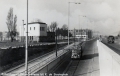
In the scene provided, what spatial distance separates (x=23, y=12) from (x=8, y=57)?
514 inches

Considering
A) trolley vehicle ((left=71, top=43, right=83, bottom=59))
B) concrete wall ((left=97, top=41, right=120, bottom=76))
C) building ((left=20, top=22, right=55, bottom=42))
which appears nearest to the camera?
concrete wall ((left=97, top=41, right=120, bottom=76))

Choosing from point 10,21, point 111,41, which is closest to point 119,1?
point 10,21

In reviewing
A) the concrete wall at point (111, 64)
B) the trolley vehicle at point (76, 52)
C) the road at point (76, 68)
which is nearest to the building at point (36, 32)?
the trolley vehicle at point (76, 52)

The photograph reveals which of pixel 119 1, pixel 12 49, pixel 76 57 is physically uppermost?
pixel 119 1

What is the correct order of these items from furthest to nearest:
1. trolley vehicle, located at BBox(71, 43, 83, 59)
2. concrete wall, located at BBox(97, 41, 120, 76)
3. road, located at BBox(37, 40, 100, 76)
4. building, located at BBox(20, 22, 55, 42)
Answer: building, located at BBox(20, 22, 55, 42) → trolley vehicle, located at BBox(71, 43, 83, 59) → road, located at BBox(37, 40, 100, 76) → concrete wall, located at BBox(97, 41, 120, 76)

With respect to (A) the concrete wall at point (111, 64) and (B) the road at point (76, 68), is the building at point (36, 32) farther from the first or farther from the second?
(A) the concrete wall at point (111, 64)

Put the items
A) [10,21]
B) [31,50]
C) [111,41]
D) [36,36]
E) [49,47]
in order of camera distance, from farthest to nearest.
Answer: [111,41], [36,36], [49,47], [10,21], [31,50]

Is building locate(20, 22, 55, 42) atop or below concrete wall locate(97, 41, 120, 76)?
atop

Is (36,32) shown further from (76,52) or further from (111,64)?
(111,64)

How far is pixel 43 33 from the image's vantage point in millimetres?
63438

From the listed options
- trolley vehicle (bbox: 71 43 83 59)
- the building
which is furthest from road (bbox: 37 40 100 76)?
the building

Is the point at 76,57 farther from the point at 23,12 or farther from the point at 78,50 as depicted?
the point at 23,12

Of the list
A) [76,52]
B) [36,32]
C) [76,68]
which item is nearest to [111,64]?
[76,68]

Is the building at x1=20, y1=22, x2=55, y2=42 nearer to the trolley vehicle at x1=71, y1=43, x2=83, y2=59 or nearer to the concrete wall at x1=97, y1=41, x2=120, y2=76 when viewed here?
the trolley vehicle at x1=71, y1=43, x2=83, y2=59
